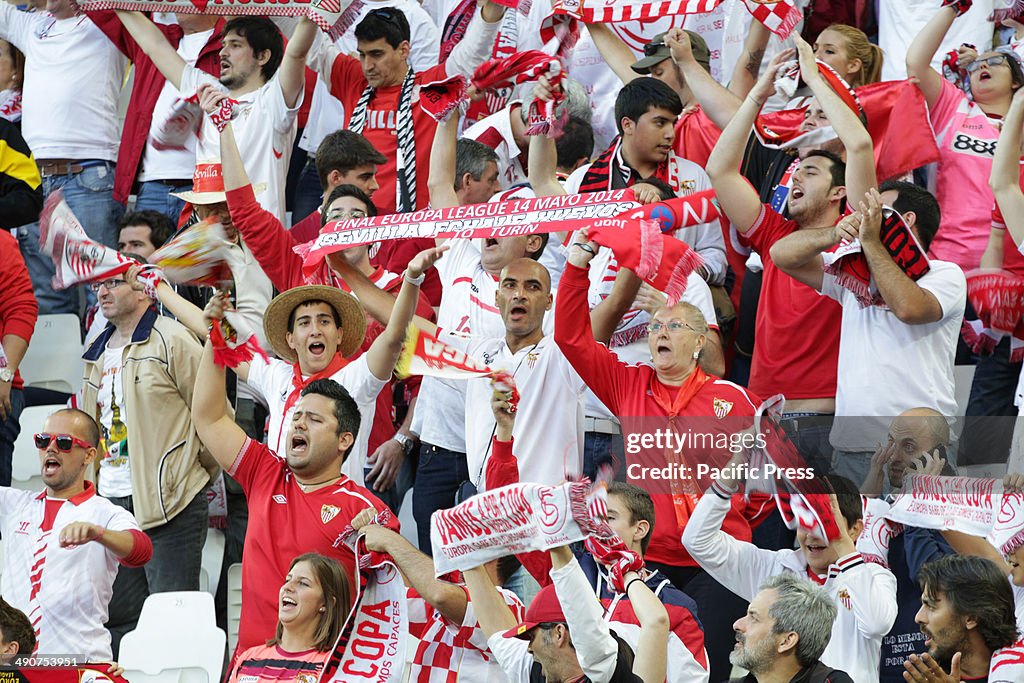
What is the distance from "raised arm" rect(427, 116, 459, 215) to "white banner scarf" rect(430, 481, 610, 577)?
2371mm

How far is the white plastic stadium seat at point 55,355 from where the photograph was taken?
9391 millimetres

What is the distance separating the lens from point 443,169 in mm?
8109

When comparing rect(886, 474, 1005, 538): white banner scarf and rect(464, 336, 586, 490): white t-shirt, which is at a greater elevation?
rect(464, 336, 586, 490): white t-shirt

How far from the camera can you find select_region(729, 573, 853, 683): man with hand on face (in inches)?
232

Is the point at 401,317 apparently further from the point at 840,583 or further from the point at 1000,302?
the point at 1000,302

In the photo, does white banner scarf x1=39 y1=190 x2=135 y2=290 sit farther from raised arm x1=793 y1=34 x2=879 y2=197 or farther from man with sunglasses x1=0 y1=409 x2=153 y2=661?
raised arm x1=793 y1=34 x2=879 y2=197

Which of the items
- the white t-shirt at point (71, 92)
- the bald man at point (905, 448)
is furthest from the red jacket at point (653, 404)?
the white t-shirt at point (71, 92)

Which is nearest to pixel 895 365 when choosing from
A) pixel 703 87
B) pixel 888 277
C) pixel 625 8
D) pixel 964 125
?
pixel 888 277

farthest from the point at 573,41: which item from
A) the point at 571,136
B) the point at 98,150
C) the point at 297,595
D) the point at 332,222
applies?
the point at 297,595

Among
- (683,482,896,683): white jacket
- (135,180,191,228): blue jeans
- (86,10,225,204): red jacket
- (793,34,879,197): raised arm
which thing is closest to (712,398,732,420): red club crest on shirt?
(683,482,896,683): white jacket

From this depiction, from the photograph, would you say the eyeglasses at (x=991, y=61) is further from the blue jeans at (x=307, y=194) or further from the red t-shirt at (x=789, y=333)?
the blue jeans at (x=307, y=194)

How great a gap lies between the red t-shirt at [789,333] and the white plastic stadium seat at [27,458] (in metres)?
3.72

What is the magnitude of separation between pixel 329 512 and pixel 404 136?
111 inches

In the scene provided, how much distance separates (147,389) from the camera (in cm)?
821
